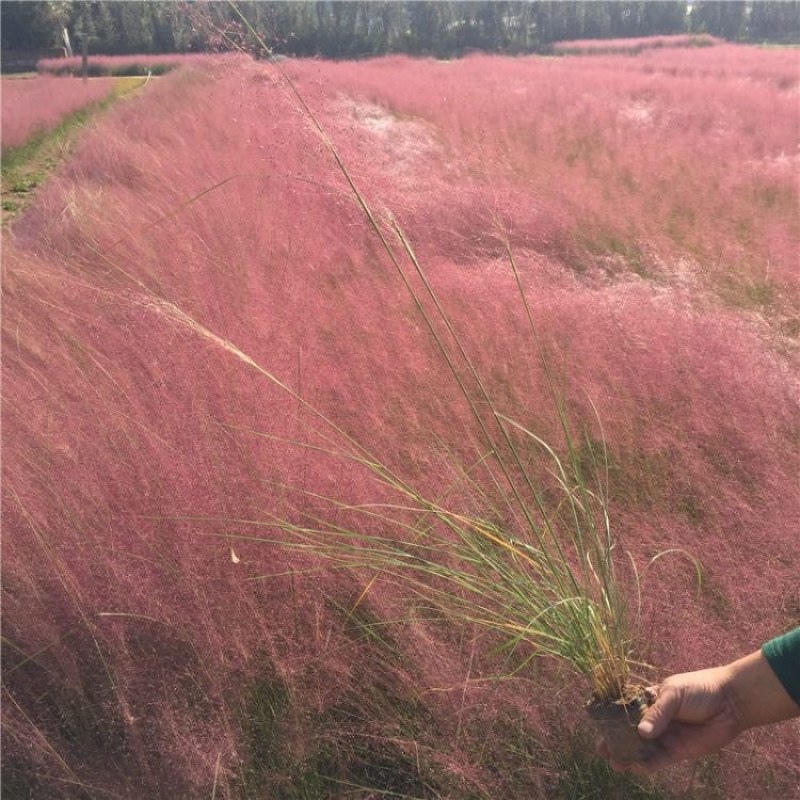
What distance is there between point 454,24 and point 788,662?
7.52m

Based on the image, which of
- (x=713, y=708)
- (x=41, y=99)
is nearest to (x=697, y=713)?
(x=713, y=708)

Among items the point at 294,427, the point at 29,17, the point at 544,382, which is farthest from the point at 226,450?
the point at 29,17

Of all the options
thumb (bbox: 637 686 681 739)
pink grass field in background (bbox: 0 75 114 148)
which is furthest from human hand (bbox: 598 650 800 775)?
pink grass field in background (bbox: 0 75 114 148)

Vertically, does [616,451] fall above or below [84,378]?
below

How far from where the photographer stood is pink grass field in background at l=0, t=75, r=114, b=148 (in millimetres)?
6395

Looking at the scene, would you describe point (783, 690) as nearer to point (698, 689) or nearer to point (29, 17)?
point (698, 689)

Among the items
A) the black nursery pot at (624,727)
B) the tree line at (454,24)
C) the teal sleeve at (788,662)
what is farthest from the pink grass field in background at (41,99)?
the teal sleeve at (788,662)

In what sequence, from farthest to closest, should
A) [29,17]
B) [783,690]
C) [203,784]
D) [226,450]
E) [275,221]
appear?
[29,17] → [275,221] → [226,450] → [203,784] → [783,690]

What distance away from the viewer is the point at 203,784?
45.7 inches

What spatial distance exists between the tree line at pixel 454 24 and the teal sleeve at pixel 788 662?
5482 mm

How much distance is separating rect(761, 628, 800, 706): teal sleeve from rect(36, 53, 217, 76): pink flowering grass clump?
6335 millimetres

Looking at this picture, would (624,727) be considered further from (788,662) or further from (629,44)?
(629,44)

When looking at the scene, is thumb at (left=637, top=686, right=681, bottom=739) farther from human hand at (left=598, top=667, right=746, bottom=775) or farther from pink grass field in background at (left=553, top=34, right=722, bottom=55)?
pink grass field in background at (left=553, top=34, right=722, bottom=55)

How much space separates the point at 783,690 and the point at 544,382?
3.85ft
